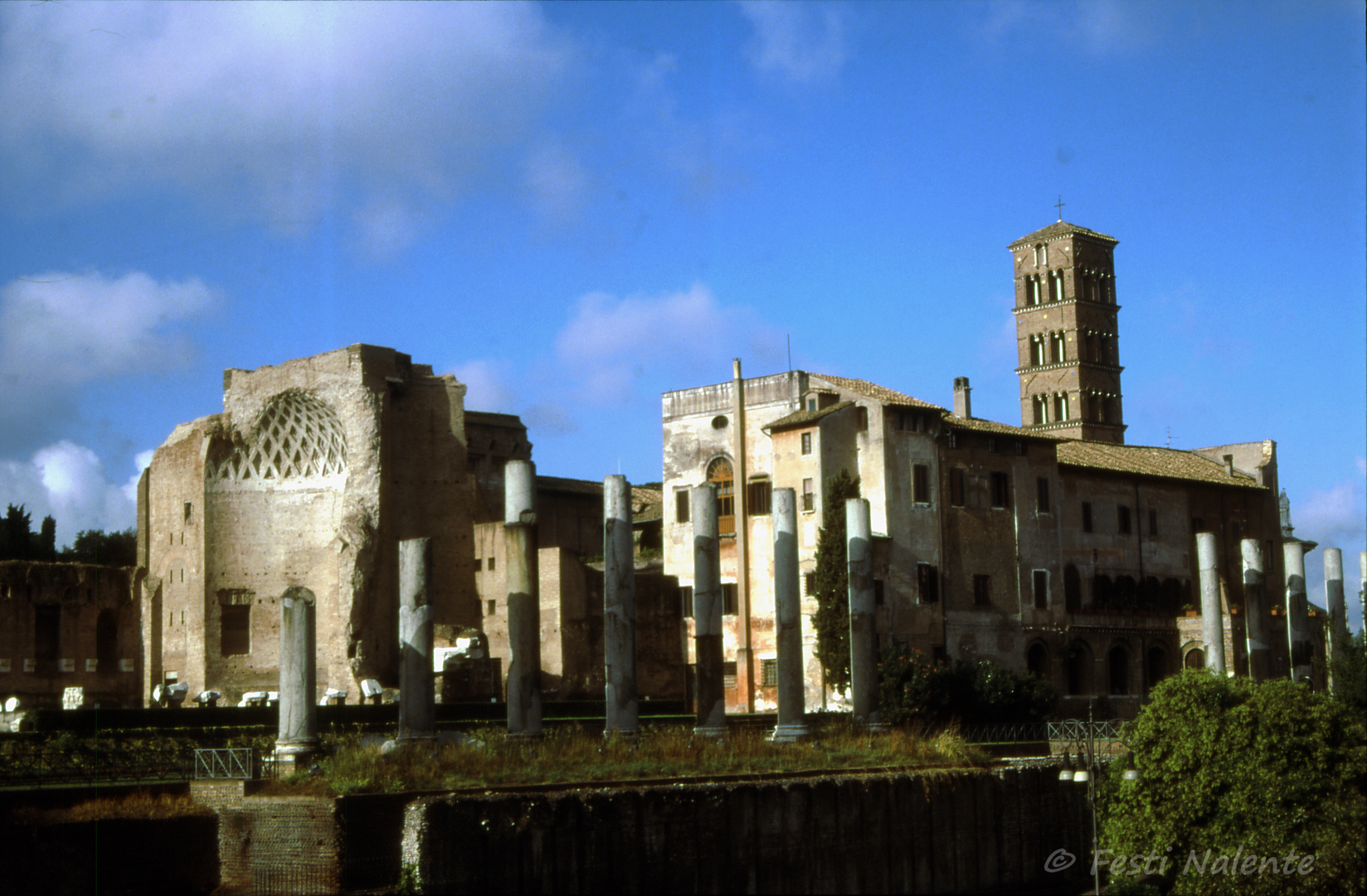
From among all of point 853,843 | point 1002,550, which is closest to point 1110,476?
point 1002,550

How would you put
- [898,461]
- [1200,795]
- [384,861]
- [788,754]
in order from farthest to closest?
[898,461]
[788,754]
[1200,795]
[384,861]

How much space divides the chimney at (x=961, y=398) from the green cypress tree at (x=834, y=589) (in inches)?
315

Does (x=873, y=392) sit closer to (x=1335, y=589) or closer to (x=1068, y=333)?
(x=1335, y=589)

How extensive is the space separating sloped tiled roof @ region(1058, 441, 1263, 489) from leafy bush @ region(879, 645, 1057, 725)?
1102 centimetres

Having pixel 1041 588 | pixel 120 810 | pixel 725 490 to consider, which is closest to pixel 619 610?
pixel 120 810

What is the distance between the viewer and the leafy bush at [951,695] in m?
32.9

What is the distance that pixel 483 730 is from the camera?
2478cm

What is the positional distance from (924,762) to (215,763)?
11.0 m

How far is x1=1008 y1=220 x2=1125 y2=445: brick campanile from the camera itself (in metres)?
62.9

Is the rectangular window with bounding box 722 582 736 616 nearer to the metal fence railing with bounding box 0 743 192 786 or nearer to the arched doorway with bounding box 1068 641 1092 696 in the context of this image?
the arched doorway with bounding box 1068 641 1092 696

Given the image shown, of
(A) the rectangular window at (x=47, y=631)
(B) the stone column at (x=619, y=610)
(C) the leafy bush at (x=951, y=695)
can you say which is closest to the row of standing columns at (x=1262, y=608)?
(C) the leafy bush at (x=951, y=695)

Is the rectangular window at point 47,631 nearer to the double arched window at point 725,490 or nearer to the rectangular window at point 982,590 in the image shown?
the double arched window at point 725,490

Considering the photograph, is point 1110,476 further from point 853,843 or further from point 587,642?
point 853,843

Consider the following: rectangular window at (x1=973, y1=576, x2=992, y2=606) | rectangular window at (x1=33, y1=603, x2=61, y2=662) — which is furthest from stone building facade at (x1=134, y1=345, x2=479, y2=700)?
rectangular window at (x1=973, y1=576, x2=992, y2=606)
